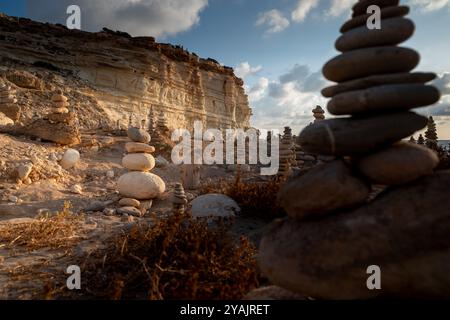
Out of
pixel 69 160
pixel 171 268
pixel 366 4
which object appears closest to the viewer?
pixel 366 4

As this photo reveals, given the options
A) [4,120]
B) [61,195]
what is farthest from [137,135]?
[4,120]

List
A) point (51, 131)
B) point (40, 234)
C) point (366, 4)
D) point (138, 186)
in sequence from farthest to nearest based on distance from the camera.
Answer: point (51, 131) < point (138, 186) < point (40, 234) < point (366, 4)

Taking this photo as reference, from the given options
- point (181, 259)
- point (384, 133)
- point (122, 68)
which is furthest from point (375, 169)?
point (122, 68)

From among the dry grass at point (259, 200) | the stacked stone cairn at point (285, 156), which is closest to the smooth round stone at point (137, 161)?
the dry grass at point (259, 200)

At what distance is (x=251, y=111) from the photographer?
161 feet

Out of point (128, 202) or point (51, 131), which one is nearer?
point (128, 202)

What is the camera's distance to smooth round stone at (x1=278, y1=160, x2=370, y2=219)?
2.57 m

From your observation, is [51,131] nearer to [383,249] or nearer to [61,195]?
[61,195]

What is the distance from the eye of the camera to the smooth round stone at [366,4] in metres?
2.84

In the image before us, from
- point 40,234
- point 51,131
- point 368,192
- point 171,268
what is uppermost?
point 51,131

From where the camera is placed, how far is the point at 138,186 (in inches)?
333

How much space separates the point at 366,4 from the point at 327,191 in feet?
5.68
